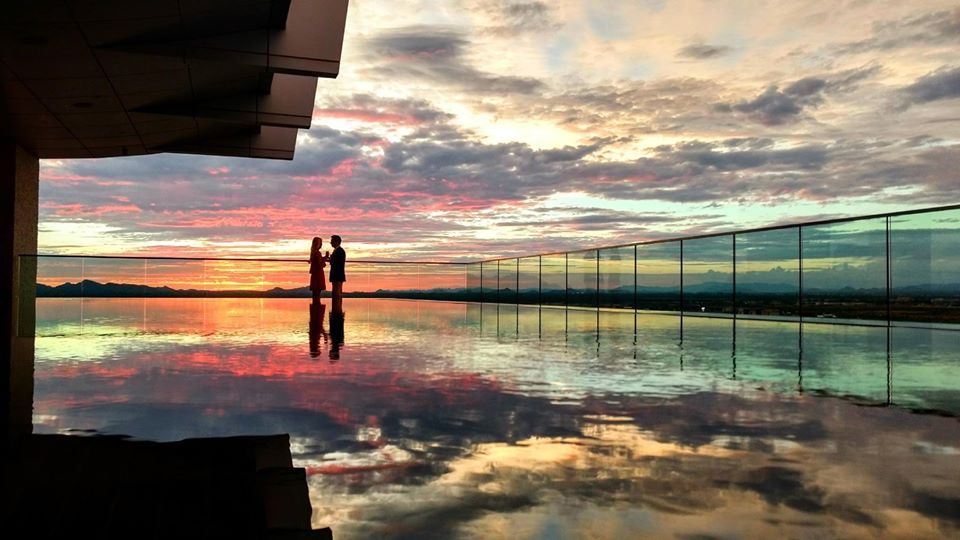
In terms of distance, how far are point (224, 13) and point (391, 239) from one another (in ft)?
77.6

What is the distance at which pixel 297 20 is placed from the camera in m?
8.10

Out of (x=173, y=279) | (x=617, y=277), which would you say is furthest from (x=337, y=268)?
(x=173, y=279)

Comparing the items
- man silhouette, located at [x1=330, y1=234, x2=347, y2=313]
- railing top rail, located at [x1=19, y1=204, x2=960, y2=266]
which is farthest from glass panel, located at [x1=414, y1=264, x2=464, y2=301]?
man silhouette, located at [x1=330, y1=234, x2=347, y2=313]

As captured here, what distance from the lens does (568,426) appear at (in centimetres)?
386

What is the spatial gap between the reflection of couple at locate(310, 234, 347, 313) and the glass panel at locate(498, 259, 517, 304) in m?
8.87

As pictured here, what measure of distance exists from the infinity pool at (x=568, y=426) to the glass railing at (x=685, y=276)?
3032 mm

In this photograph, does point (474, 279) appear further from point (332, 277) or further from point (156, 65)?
point (156, 65)

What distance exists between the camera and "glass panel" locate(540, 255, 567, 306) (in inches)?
847

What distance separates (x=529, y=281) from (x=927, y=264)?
46.7ft

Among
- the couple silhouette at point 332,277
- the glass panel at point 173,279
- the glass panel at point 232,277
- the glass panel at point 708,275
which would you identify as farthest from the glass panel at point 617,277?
the glass panel at point 173,279

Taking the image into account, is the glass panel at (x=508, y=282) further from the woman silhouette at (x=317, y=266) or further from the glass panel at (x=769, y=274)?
the glass panel at (x=769, y=274)

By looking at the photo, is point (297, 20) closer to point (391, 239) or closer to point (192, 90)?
point (192, 90)

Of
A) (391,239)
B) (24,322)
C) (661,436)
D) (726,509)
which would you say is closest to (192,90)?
(24,322)

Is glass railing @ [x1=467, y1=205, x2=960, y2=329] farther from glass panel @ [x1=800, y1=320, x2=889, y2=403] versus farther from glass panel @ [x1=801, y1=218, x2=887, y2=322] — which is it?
glass panel @ [x1=800, y1=320, x2=889, y2=403]
